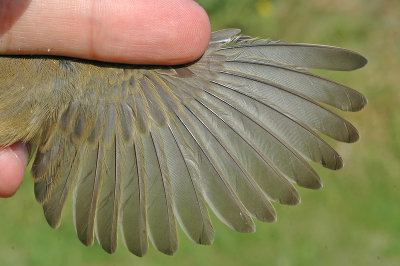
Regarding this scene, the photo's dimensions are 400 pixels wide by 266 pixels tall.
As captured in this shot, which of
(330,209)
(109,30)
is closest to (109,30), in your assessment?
(109,30)

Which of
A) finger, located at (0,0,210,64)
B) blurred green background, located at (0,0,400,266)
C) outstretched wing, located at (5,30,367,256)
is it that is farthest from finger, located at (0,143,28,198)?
blurred green background, located at (0,0,400,266)

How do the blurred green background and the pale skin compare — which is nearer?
the pale skin

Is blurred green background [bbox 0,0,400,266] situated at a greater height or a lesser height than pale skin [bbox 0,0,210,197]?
lesser

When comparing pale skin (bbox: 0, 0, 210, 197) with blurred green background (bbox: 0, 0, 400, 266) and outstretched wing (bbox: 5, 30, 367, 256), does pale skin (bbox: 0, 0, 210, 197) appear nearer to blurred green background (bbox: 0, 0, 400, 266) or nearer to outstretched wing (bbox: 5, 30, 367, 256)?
outstretched wing (bbox: 5, 30, 367, 256)

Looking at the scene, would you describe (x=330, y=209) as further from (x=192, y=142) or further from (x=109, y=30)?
(x=109, y=30)

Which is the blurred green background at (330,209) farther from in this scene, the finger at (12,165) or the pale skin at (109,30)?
the pale skin at (109,30)

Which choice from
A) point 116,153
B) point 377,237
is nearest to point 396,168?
point 377,237
